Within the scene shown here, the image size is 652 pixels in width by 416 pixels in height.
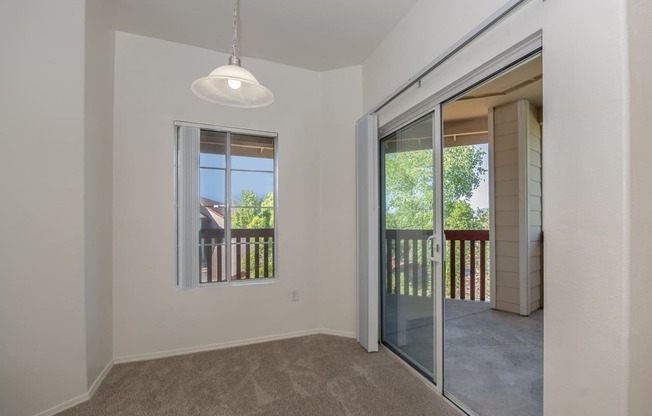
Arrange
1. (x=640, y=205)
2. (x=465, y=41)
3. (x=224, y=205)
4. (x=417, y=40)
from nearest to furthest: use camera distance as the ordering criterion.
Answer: (x=640, y=205)
(x=465, y=41)
(x=417, y=40)
(x=224, y=205)

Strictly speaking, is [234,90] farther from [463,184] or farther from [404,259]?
[463,184]

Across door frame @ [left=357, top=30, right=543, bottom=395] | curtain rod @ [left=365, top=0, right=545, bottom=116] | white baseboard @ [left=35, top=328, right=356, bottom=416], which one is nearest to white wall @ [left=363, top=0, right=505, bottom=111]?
curtain rod @ [left=365, top=0, right=545, bottom=116]

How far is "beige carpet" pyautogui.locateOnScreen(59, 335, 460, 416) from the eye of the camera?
1859 mm

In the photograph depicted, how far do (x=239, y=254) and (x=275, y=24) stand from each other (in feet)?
7.04

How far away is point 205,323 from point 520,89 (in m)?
4.19

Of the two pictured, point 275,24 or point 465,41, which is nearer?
point 465,41

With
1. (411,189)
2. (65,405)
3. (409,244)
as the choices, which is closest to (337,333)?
(409,244)

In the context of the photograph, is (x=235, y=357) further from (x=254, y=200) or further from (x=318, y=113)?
(x=318, y=113)

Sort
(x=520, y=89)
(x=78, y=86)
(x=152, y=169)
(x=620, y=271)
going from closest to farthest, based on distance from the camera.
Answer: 1. (x=620, y=271)
2. (x=78, y=86)
3. (x=152, y=169)
4. (x=520, y=89)

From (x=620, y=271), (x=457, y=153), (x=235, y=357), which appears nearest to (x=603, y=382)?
(x=620, y=271)

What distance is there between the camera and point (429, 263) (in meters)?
2.19

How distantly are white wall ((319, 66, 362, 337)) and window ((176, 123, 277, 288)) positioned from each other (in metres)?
0.55

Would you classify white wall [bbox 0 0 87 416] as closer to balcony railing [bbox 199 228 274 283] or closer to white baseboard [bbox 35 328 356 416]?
white baseboard [bbox 35 328 356 416]

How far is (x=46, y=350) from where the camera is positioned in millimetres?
1814
